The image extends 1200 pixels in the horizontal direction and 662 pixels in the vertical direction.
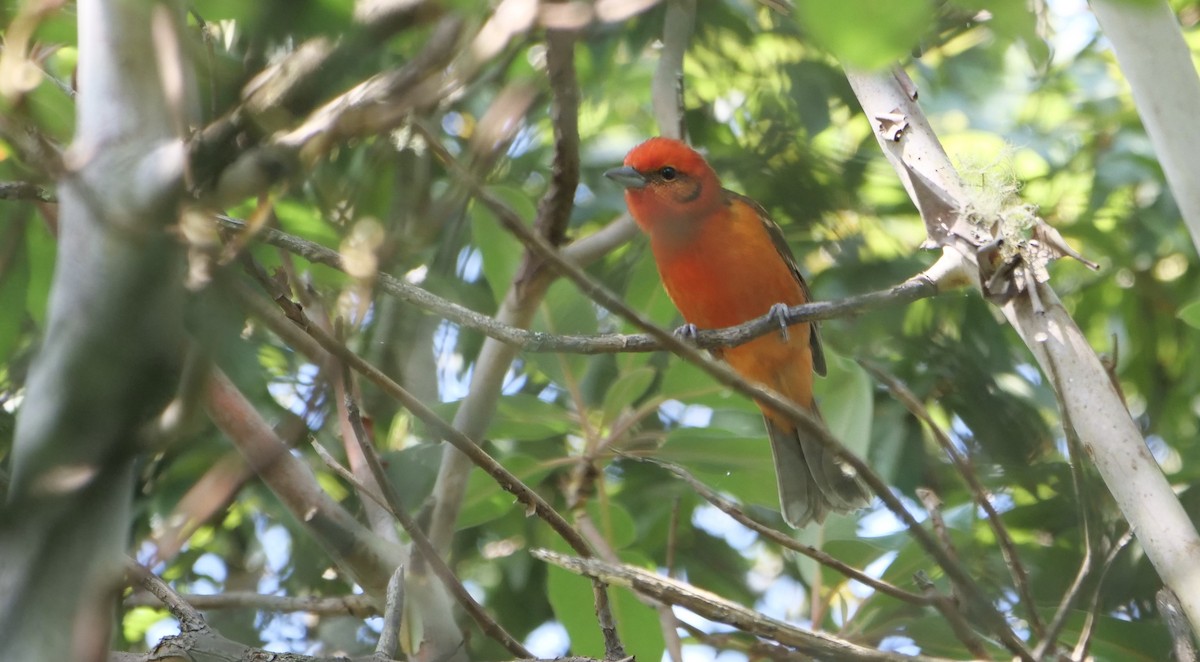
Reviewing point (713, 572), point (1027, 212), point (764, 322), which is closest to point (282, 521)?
point (713, 572)

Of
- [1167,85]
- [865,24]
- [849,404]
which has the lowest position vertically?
[849,404]

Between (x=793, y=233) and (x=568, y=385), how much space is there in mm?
1288

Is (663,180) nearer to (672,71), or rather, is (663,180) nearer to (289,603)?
(672,71)

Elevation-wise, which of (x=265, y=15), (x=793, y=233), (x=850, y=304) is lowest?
(x=793, y=233)

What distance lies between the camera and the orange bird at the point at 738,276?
16.0ft

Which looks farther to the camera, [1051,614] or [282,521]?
[282,521]

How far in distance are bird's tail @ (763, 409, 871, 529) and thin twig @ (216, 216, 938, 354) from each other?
4.31 ft

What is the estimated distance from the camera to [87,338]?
1.09m

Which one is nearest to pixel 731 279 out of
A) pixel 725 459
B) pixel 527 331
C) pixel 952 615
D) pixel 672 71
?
pixel 672 71

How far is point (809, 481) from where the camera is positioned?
4.80 meters

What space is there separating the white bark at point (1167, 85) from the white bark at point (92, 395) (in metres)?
1.78

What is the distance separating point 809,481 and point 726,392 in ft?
3.06

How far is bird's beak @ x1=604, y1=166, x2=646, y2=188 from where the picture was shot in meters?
4.96

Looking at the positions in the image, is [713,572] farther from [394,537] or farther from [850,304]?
[850,304]
